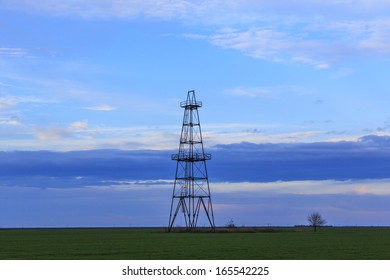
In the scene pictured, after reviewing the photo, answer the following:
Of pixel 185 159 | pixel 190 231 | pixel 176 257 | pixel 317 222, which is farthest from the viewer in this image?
pixel 317 222

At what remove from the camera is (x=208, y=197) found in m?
120

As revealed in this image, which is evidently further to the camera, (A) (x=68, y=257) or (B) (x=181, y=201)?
(B) (x=181, y=201)
